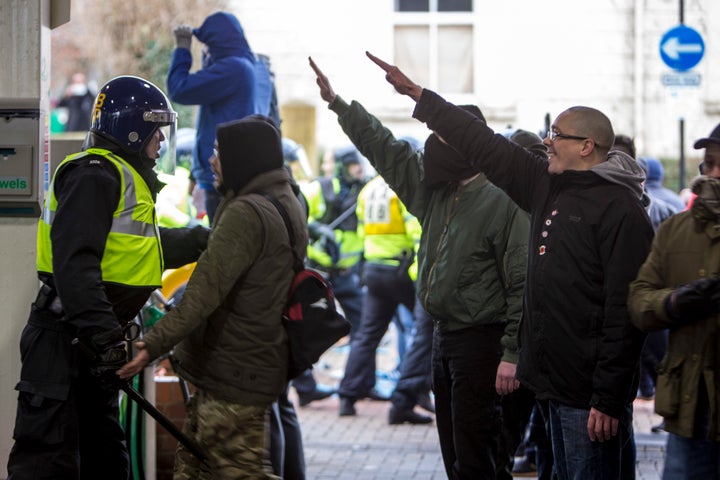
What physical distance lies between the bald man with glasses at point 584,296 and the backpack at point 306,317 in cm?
87

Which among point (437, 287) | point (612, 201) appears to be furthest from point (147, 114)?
point (612, 201)

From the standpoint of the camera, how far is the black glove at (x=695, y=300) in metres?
4.72

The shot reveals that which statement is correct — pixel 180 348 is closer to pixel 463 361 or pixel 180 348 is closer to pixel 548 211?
pixel 463 361

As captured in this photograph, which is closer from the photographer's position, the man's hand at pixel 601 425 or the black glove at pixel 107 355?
the man's hand at pixel 601 425

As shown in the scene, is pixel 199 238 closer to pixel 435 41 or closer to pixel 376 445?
pixel 376 445

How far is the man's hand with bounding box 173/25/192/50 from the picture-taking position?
8094 millimetres

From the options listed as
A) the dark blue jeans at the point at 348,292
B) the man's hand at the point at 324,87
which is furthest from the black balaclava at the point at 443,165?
the dark blue jeans at the point at 348,292

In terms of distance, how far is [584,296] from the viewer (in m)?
4.90

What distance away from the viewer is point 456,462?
5914 millimetres

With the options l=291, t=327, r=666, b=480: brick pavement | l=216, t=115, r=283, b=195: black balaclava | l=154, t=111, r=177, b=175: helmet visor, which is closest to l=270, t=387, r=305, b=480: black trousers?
l=291, t=327, r=666, b=480: brick pavement

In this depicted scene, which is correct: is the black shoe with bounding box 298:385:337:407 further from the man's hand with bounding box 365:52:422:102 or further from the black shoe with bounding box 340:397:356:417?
the man's hand with bounding box 365:52:422:102

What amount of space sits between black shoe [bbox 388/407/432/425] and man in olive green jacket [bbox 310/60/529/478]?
3637 mm

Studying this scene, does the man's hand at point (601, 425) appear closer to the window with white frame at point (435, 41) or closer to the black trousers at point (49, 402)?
the black trousers at point (49, 402)

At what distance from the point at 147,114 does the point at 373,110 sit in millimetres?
14896
